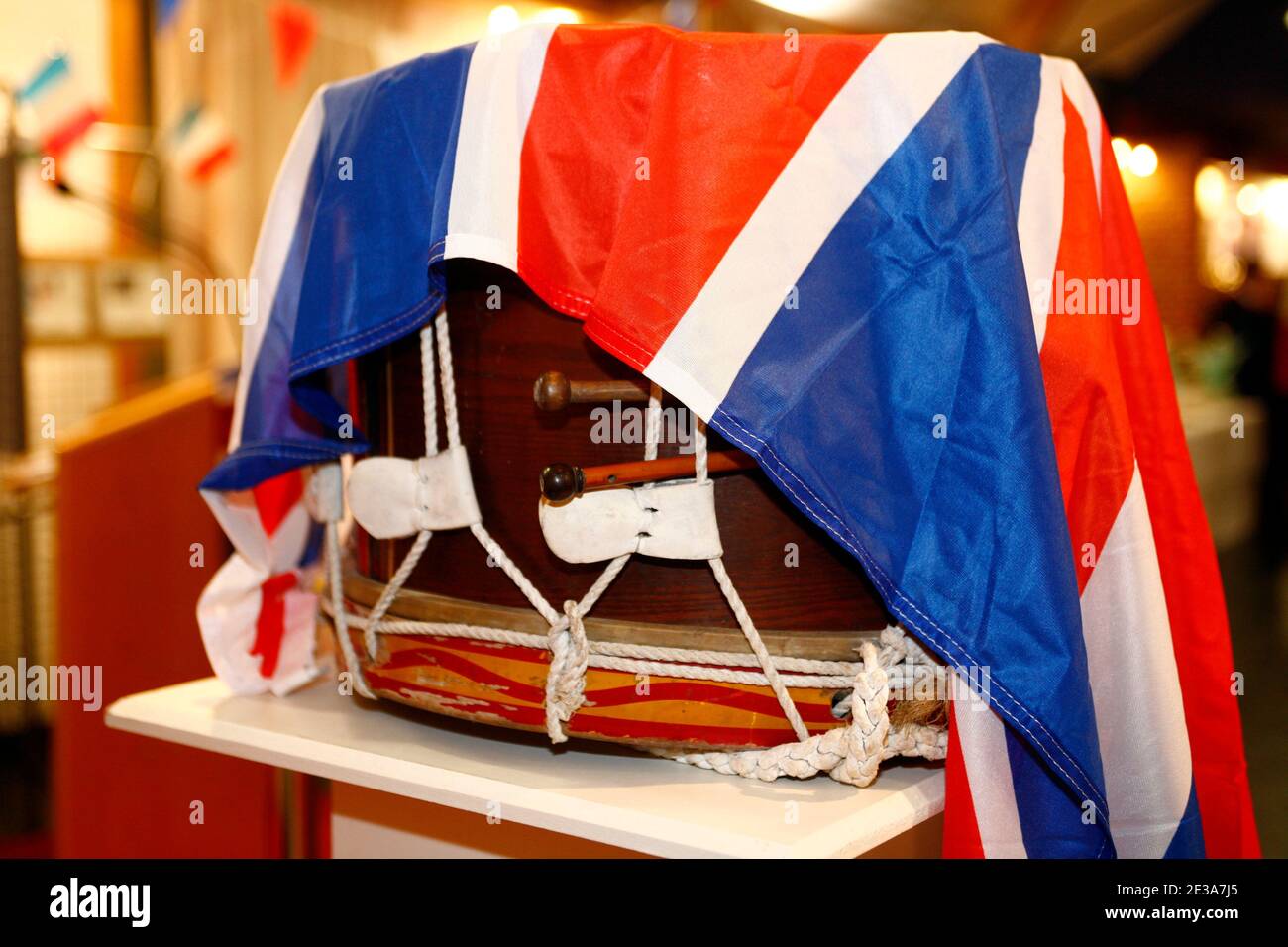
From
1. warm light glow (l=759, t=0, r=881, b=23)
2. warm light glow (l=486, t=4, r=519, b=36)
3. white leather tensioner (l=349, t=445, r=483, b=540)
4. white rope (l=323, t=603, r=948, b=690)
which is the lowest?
white rope (l=323, t=603, r=948, b=690)

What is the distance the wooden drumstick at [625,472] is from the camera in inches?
27.9

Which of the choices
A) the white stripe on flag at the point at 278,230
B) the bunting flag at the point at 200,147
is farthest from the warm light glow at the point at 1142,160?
the white stripe on flag at the point at 278,230

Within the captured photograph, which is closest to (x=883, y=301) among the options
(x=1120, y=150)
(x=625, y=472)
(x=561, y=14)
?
(x=625, y=472)

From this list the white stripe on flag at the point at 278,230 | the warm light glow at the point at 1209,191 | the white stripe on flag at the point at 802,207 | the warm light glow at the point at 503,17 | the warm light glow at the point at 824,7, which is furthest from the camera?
the warm light glow at the point at 1209,191

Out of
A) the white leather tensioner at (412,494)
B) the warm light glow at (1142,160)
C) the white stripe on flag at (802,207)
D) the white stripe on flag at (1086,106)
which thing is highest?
the warm light glow at (1142,160)

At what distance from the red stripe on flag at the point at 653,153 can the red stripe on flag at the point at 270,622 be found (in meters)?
0.47

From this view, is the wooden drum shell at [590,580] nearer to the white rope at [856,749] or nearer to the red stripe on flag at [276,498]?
the white rope at [856,749]

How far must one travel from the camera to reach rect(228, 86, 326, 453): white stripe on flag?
918 mm

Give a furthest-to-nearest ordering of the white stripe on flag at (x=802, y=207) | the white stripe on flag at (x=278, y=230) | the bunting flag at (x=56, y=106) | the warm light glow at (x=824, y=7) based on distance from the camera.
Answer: the warm light glow at (x=824, y=7) → the bunting flag at (x=56, y=106) → the white stripe on flag at (x=278, y=230) → the white stripe on flag at (x=802, y=207)

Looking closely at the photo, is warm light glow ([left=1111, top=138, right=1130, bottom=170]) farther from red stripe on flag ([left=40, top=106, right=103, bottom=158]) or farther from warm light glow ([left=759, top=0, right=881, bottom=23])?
red stripe on flag ([left=40, top=106, right=103, bottom=158])

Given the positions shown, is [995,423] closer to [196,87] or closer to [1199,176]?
[196,87]

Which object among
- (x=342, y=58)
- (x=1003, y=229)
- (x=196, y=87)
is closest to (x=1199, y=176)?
(x=342, y=58)

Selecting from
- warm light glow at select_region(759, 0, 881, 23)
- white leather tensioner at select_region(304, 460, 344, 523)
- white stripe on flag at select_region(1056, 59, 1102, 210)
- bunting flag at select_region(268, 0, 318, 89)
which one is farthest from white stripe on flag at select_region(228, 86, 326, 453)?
bunting flag at select_region(268, 0, 318, 89)

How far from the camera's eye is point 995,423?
28.3 inches
